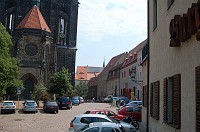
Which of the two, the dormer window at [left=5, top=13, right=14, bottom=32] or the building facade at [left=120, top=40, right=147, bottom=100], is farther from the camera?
the dormer window at [left=5, top=13, right=14, bottom=32]

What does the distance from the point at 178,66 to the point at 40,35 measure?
174ft

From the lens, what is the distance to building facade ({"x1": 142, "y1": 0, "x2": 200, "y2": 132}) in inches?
327

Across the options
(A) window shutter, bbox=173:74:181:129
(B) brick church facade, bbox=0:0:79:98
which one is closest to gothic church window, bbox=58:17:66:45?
(B) brick church facade, bbox=0:0:79:98

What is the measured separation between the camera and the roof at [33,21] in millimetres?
62469

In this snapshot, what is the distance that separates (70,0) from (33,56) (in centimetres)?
2325

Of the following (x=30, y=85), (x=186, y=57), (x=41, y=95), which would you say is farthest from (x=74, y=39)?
(x=186, y=57)

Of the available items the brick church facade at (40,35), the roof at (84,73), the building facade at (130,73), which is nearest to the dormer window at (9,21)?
the brick church facade at (40,35)

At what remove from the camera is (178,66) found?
34.1 feet

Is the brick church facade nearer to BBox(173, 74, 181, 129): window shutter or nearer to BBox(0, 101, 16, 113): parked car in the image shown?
BBox(0, 101, 16, 113): parked car

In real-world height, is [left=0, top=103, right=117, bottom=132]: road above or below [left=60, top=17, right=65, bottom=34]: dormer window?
below

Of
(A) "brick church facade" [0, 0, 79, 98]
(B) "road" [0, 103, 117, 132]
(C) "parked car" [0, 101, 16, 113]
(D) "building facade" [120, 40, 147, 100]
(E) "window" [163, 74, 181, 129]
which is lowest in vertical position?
(B) "road" [0, 103, 117, 132]

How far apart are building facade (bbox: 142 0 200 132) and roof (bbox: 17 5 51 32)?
165 feet

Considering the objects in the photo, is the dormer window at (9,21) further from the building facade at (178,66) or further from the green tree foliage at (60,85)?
the building facade at (178,66)

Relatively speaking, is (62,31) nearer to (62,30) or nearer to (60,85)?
(62,30)
